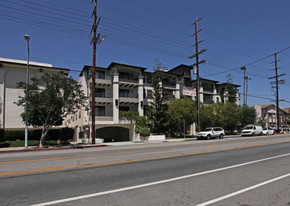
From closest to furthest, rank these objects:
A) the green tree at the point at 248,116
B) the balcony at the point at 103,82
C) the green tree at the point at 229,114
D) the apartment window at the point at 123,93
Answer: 1. the balcony at the point at 103,82
2. the apartment window at the point at 123,93
3. the green tree at the point at 229,114
4. the green tree at the point at 248,116

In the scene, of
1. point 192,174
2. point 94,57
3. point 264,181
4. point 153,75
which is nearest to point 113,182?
point 192,174

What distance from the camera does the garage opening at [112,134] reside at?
3385 cm

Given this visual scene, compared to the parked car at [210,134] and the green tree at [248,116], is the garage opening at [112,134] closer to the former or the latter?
the parked car at [210,134]

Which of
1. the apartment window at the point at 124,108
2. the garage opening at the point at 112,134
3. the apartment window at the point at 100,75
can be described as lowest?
the garage opening at the point at 112,134

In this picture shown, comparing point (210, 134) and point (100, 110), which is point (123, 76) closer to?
point (100, 110)

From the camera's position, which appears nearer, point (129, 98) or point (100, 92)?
point (100, 92)

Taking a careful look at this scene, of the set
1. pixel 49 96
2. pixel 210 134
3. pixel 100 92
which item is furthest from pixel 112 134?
pixel 49 96

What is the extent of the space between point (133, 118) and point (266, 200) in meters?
26.9

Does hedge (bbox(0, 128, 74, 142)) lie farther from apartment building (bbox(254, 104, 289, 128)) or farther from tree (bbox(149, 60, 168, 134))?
apartment building (bbox(254, 104, 289, 128))

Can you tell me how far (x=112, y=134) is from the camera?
117 ft

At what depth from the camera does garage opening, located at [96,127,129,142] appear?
33847 millimetres

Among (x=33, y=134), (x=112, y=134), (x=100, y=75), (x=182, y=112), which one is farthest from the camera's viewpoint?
(x=112, y=134)

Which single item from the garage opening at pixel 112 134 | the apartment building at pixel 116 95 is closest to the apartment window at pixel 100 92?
the apartment building at pixel 116 95

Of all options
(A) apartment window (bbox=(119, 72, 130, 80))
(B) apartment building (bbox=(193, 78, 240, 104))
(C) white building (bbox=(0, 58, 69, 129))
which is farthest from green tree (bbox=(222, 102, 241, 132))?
(C) white building (bbox=(0, 58, 69, 129))
